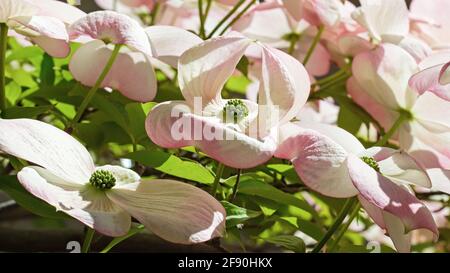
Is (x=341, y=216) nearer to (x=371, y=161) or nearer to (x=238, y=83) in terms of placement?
(x=371, y=161)

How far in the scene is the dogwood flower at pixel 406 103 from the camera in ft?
1.42

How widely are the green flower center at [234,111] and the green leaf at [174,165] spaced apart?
3 cm

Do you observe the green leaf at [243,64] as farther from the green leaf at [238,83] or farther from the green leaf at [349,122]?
the green leaf at [238,83]

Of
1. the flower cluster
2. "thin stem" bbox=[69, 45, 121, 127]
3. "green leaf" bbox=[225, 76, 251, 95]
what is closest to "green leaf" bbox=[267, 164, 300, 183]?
the flower cluster

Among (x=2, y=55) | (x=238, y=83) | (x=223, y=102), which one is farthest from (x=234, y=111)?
(x=238, y=83)

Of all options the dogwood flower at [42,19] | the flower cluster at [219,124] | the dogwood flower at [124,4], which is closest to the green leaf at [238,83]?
the dogwood flower at [124,4]

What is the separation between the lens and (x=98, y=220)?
31cm

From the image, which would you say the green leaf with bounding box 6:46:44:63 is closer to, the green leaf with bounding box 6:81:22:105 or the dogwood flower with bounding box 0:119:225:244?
the green leaf with bounding box 6:81:22:105

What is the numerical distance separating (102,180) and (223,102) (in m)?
0.07

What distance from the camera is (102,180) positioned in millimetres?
344

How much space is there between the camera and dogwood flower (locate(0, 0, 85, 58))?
354 mm

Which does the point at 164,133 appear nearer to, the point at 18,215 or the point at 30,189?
the point at 30,189
